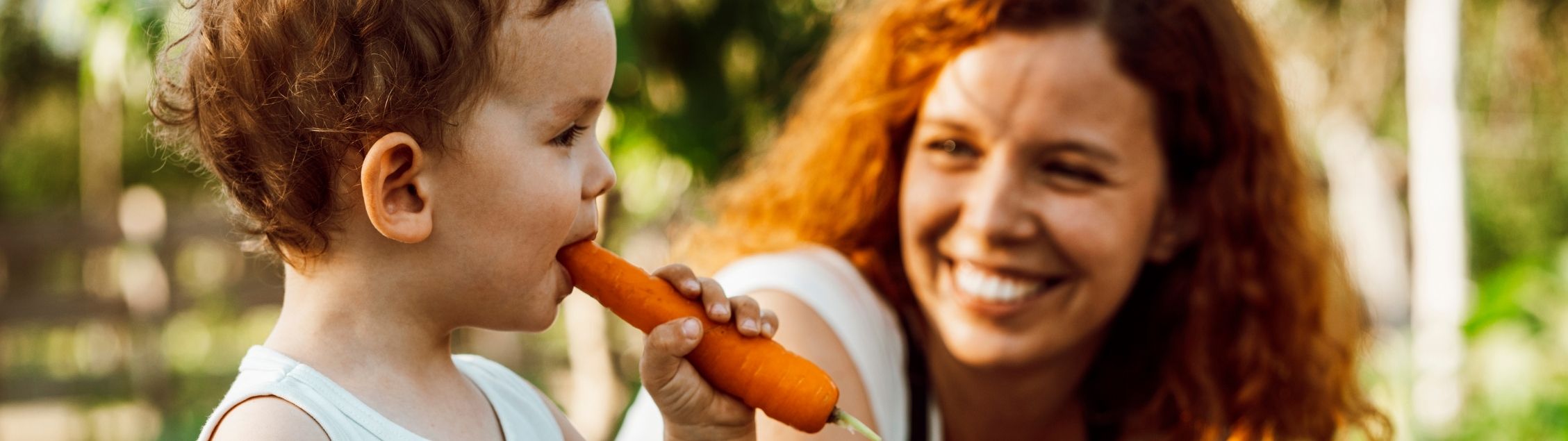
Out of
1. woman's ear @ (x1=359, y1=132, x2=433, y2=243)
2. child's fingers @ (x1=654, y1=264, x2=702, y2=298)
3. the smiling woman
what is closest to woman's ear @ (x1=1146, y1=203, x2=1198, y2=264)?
the smiling woman

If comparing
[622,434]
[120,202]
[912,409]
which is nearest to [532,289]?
[622,434]

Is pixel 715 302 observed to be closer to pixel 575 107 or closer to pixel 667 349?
pixel 667 349

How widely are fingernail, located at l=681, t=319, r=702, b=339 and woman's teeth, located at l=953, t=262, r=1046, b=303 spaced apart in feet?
2.79

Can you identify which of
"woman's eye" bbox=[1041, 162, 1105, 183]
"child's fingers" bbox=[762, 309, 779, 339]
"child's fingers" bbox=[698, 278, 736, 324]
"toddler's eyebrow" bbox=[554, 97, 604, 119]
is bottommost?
"child's fingers" bbox=[762, 309, 779, 339]

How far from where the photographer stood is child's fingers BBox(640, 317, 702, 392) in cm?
139

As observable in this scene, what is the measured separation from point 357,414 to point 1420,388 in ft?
18.7

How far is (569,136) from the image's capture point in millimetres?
1278

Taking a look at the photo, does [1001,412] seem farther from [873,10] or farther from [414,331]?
[414,331]

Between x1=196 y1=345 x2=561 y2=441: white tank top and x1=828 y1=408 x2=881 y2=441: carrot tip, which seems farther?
x1=828 y1=408 x2=881 y2=441: carrot tip

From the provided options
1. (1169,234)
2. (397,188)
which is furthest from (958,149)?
(397,188)

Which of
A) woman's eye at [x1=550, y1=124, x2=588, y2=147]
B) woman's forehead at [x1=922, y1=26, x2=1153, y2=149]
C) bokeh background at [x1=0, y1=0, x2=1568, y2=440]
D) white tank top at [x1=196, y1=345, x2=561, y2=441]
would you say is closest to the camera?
white tank top at [x1=196, y1=345, x2=561, y2=441]

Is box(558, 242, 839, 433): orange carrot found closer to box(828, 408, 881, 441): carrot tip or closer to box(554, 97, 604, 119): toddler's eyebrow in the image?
box(828, 408, 881, 441): carrot tip

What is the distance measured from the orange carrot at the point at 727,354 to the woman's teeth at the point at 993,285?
2.37 ft

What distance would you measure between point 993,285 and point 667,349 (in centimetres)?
89
